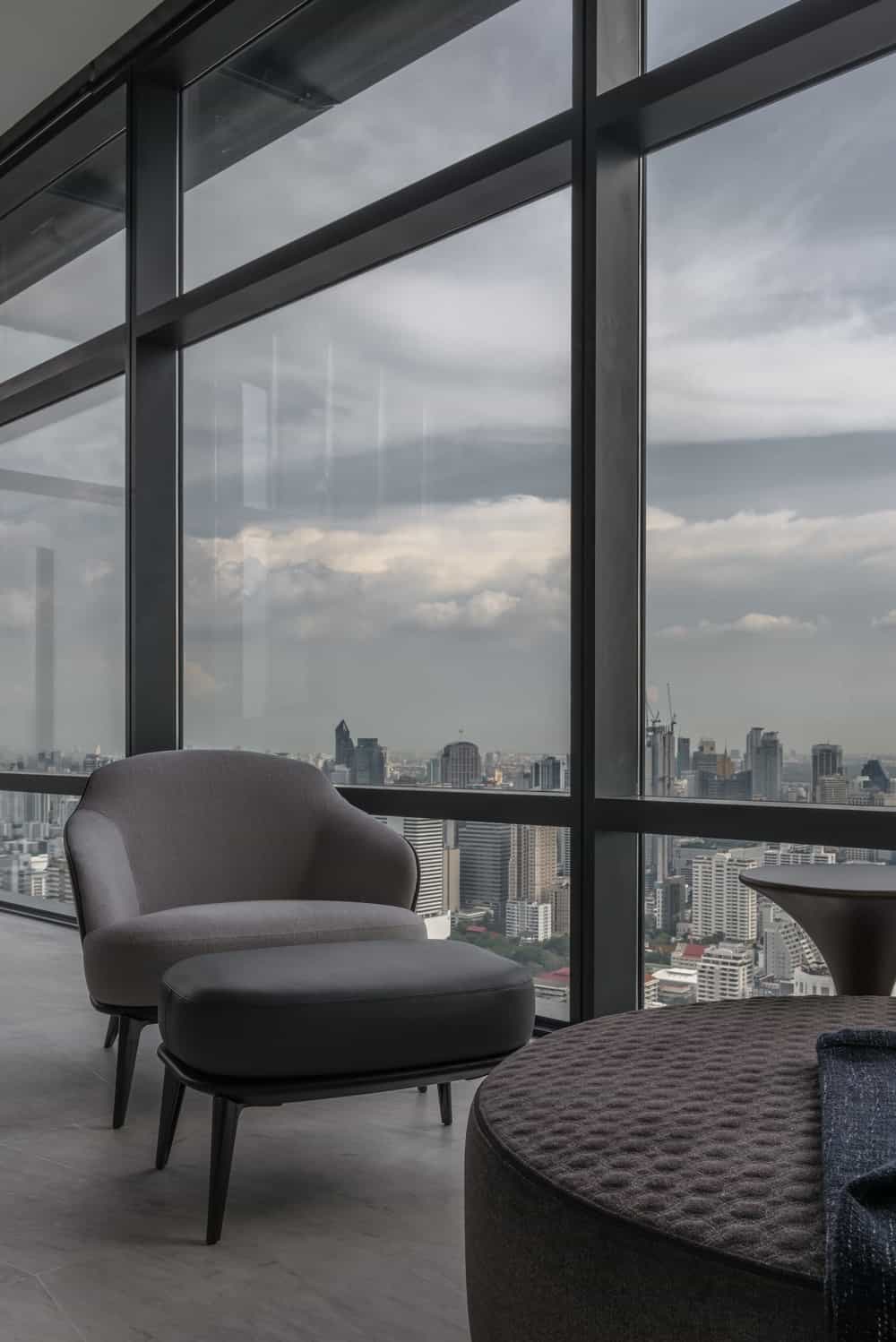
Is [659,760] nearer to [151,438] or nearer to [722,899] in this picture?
[722,899]

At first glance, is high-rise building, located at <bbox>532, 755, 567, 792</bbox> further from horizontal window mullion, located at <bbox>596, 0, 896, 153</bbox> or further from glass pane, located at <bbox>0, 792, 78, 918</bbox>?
glass pane, located at <bbox>0, 792, 78, 918</bbox>

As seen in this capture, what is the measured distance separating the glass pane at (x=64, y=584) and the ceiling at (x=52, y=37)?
3.77 ft

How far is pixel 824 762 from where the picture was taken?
2.73 meters

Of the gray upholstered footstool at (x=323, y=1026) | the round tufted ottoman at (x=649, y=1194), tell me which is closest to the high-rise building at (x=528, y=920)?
the gray upholstered footstool at (x=323, y=1026)

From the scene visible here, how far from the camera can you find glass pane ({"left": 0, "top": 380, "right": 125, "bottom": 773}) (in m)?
4.88

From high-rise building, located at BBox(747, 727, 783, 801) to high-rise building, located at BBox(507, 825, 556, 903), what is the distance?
0.56 metres

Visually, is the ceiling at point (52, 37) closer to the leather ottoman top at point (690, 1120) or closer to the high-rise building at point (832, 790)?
the high-rise building at point (832, 790)

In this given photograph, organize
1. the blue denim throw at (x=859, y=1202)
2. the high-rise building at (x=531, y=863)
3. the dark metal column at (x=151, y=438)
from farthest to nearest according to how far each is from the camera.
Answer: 1. the dark metal column at (x=151, y=438)
2. the high-rise building at (x=531, y=863)
3. the blue denim throw at (x=859, y=1202)

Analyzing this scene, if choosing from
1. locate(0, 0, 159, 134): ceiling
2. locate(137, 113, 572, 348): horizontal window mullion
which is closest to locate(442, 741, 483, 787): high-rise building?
locate(137, 113, 572, 348): horizontal window mullion

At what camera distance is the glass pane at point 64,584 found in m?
4.88

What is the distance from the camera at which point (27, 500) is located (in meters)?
5.40

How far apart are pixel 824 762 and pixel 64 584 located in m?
3.52

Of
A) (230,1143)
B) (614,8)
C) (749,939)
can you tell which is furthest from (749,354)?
(230,1143)

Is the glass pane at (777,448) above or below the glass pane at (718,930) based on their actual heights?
above
